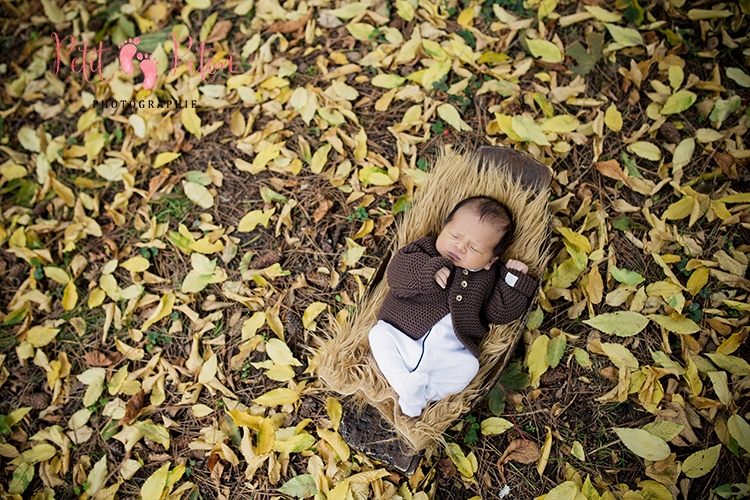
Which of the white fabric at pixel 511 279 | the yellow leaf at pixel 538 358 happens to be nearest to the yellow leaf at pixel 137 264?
the white fabric at pixel 511 279

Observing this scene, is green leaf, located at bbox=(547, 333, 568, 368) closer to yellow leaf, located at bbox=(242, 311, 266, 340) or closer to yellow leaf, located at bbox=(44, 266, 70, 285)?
yellow leaf, located at bbox=(242, 311, 266, 340)

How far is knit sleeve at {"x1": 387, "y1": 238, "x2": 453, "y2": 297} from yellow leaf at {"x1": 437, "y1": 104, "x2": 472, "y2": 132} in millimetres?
974

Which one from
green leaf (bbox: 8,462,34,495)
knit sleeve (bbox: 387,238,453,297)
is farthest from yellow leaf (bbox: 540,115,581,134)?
green leaf (bbox: 8,462,34,495)

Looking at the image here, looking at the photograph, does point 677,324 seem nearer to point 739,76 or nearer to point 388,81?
point 739,76

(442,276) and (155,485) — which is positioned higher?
(442,276)

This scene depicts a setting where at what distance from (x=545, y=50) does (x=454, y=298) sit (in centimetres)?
183

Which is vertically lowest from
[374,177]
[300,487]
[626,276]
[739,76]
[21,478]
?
[21,478]

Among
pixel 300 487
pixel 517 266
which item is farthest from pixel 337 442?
pixel 517 266

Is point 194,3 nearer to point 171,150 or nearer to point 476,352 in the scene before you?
point 171,150

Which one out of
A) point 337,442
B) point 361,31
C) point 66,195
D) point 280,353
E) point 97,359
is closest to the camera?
point 337,442

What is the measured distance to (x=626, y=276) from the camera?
119 inches

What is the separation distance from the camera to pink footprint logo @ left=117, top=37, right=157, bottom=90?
3915 millimetres

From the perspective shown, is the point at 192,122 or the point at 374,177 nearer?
the point at 374,177

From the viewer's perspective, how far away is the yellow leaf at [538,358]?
2869mm
